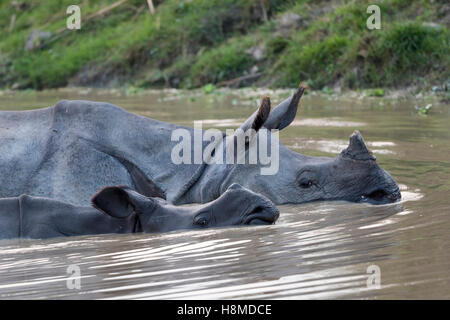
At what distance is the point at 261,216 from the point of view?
545 cm

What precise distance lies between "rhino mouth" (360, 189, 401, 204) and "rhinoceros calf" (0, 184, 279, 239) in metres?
0.91

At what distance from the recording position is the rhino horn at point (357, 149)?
5988mm

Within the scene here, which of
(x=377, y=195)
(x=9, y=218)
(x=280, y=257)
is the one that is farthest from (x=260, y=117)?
(x=9, y=218)

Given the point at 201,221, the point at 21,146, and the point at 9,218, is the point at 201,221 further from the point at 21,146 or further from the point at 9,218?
the point at 21,146

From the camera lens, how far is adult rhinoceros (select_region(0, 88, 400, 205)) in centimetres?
617

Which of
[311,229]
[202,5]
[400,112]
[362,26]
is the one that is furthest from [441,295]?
[202,5]

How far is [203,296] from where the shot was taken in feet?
12.6

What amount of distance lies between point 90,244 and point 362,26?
10496 mm

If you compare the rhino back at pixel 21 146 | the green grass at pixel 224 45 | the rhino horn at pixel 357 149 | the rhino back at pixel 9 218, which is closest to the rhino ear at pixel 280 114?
the rhino horn at pixel 357 149

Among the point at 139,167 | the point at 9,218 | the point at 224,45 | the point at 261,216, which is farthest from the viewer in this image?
the point at 224,45

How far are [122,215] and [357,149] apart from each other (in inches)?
68.0

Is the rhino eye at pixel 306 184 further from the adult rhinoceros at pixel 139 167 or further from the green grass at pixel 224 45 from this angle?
the green grass at pixel 224 45

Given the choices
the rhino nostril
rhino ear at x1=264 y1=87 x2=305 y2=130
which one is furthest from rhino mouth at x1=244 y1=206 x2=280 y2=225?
rhino ear at x1=264 y1=87 x2=305 y2=130

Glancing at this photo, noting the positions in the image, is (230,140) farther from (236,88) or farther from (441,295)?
(236,88)
